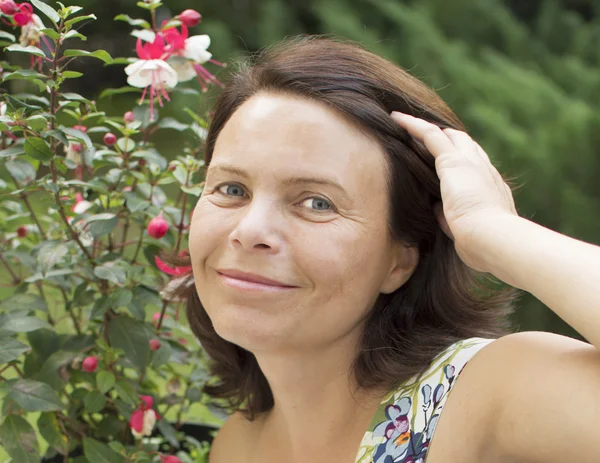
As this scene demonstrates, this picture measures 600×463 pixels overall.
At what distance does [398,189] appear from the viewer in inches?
49.6

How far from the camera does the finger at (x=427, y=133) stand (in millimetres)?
1211

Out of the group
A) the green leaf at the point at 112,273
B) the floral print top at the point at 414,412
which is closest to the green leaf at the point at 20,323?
the green leaf at the point at 112,273

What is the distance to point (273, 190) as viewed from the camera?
119 centimetres

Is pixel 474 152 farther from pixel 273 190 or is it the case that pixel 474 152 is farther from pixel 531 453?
pixel 531 453

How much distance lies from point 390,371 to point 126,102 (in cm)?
591

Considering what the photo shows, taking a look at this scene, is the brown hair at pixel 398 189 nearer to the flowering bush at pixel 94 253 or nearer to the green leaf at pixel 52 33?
the flowering bush at pixel 94 253

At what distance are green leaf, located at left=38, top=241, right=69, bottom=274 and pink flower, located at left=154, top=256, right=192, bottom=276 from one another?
164 mm

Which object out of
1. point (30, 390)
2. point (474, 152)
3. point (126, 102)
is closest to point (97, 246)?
point (30, 390)

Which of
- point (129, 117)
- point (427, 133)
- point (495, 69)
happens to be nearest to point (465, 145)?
point (427, 133)

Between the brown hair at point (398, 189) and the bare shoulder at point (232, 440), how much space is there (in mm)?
331

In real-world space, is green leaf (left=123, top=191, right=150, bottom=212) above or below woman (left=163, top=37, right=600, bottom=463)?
below

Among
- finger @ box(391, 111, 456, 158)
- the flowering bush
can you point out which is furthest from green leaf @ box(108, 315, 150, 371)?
finger @ box(391, 111, 456, 158)

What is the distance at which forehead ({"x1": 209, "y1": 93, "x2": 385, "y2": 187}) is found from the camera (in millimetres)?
1181

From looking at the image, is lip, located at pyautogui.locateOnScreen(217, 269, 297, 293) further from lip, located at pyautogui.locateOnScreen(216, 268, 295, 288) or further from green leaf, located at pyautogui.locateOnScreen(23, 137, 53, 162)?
green leaf, located at pyautogui.locateOnScreen(23, 137, 53, 162)
